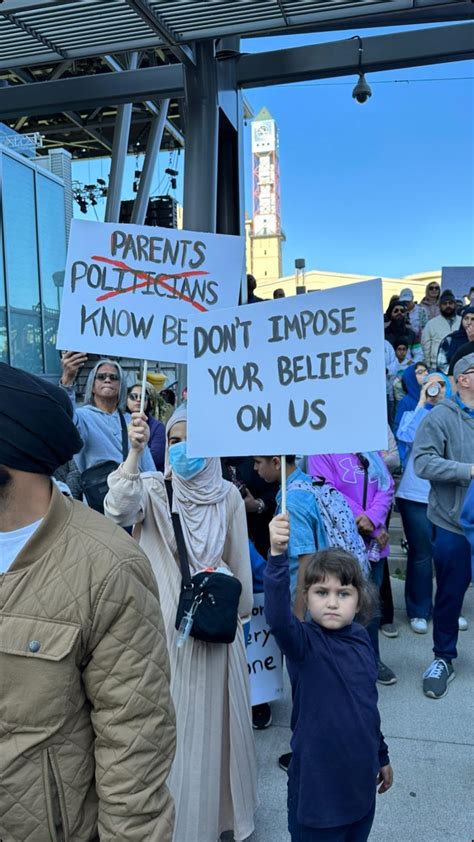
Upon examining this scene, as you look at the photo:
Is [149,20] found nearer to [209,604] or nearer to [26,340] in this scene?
[209,604]

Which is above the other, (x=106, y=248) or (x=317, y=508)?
(x=106, y=248)

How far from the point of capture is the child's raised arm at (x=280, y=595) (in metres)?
1.89

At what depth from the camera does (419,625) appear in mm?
4730

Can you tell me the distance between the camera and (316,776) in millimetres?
1889

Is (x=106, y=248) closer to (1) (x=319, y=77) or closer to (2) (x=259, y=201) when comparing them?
(1) (x=319, y=77)

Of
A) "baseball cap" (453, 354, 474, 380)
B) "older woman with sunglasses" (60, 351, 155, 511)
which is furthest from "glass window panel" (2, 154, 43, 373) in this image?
"baseball cap" (453, 354, 474, 380)

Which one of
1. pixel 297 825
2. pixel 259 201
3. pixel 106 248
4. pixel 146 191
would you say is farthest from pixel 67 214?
pixel 259 201

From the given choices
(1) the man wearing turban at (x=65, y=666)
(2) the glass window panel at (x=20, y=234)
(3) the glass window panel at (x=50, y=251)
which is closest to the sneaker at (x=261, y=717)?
(1) the man wearing turban at (x=65, y=666)

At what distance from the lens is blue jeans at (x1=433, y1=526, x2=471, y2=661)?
374 cm

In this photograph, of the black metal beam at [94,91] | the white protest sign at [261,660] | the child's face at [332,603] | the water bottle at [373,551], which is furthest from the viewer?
the black metal beam at [94,91]

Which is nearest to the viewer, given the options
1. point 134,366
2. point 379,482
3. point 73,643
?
point 73,643

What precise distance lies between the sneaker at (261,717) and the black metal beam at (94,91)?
6737 mm

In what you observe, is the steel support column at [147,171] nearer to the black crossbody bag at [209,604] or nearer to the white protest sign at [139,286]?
the white protest sign at [139,286]

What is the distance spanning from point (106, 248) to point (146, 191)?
1882 centimetres
